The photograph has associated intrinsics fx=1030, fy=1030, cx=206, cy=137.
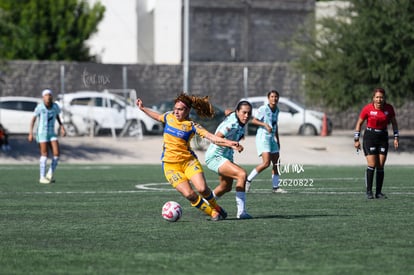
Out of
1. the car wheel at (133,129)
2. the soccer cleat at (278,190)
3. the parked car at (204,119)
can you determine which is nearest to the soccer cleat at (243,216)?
the soccer cleat at (278,190)

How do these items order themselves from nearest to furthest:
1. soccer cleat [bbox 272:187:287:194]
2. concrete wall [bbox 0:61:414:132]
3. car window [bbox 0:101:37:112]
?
1. soccer cleat [bbox 272:187:287:194]
2. car window [bbox 0:101:37:112]
3. concrete wall [bbox 0:61:414:132]

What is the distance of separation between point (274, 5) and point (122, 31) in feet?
29.1

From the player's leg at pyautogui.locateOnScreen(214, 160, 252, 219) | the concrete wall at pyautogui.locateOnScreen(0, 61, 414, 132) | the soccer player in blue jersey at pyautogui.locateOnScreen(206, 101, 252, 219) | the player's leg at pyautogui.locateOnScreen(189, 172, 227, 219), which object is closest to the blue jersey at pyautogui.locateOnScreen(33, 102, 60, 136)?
the soccer player in blue jersey at pyautogui.locateOnScreen(206, 101, 252, 219)

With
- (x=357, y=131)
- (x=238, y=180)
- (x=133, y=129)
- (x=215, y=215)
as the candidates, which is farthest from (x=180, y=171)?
(x=133, y=129)

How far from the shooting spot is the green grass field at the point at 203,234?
9.80 meters

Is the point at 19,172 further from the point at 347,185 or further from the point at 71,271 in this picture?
the point at 71,271

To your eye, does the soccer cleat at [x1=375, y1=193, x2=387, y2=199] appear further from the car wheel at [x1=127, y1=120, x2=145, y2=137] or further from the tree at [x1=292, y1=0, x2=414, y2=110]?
the car wheel at [x1=127, y1=120, x2=145, y2=137]

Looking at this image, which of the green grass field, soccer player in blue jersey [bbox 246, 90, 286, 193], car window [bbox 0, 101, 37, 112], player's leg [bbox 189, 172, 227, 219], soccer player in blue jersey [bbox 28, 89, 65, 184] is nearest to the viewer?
the green grass field

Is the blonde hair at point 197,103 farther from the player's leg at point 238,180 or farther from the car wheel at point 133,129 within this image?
the car wheel at point 133,129

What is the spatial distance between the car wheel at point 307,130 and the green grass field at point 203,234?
20590mm

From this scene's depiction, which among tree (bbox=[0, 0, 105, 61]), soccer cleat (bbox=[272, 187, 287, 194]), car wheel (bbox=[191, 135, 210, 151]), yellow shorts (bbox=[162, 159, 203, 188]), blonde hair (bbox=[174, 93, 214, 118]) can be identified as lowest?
car wheel (bbox=[191, 135, 210, 151])

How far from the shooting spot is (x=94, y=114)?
39.2 meters

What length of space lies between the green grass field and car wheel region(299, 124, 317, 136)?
20.6m

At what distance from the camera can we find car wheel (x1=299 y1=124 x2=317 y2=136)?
41594 mm
